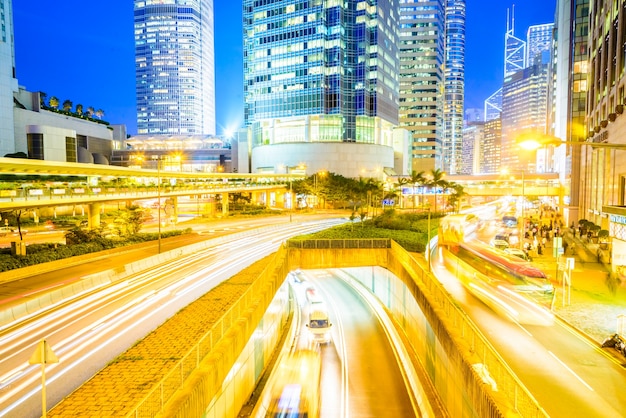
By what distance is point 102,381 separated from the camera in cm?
1206

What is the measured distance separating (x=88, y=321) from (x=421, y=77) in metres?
162

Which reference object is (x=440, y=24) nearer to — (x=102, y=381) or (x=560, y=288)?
(x=560, y=288)

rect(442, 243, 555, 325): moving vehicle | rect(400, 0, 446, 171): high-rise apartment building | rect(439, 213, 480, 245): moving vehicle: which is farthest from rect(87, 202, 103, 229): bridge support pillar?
rect(400, 0, 446, 171): high-rise apartment building

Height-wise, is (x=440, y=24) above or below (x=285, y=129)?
above

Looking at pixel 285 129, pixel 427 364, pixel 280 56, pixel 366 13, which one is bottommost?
pixel 427 364

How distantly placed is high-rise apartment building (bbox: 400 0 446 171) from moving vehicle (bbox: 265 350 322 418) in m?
148

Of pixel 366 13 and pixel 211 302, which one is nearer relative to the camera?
pixel 211 302

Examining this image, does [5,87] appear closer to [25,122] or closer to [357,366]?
[25,122]

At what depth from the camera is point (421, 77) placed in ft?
527

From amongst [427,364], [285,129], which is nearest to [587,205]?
[427,364]

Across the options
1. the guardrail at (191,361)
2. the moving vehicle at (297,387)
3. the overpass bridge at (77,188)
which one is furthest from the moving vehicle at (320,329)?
the overpass bridge at (77,188)

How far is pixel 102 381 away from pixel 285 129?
10418 centimetres

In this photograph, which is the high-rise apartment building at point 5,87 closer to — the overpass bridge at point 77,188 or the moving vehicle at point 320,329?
the overpass bridge at point 77,188

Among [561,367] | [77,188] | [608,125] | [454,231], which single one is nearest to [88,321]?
[561,367]
